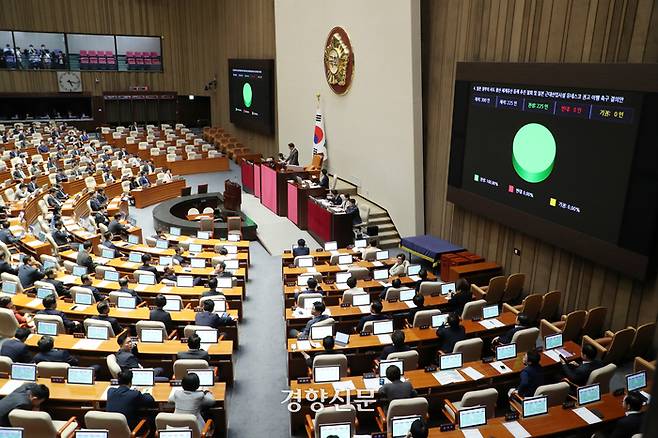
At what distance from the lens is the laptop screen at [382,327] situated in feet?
26.1

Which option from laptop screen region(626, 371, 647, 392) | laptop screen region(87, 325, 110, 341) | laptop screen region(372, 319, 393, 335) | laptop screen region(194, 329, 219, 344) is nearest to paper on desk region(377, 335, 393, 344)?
laptop screen region(372, 319, 393, 335)

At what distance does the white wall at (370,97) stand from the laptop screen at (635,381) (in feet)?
25.3

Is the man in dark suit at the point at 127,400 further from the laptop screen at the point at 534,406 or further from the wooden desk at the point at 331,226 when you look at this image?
the wooden desk at the point at 331,226

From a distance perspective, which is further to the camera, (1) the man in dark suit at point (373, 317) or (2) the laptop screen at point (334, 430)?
(1) the man in dark suit at point (373, 317)

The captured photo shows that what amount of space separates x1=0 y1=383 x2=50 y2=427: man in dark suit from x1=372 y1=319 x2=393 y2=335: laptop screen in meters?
4.24

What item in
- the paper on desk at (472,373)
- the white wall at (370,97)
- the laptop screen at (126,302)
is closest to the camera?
the paper on desk at (472,373)

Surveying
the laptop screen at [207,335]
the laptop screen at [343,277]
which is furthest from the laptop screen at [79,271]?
the laptop screen at [343,277]

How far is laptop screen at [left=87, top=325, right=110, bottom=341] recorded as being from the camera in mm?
7664

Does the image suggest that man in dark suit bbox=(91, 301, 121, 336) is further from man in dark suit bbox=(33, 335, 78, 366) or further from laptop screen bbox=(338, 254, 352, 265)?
laptop screen bbox=(338, 254, 352, 265)

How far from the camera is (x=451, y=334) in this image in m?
7.61

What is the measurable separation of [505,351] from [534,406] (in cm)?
134

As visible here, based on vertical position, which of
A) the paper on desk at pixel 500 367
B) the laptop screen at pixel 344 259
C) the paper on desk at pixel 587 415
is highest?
the paper on desk at pixel 587 415

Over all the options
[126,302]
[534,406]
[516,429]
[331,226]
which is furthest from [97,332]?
[331,226]

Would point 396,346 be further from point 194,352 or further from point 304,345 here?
point 194,352
